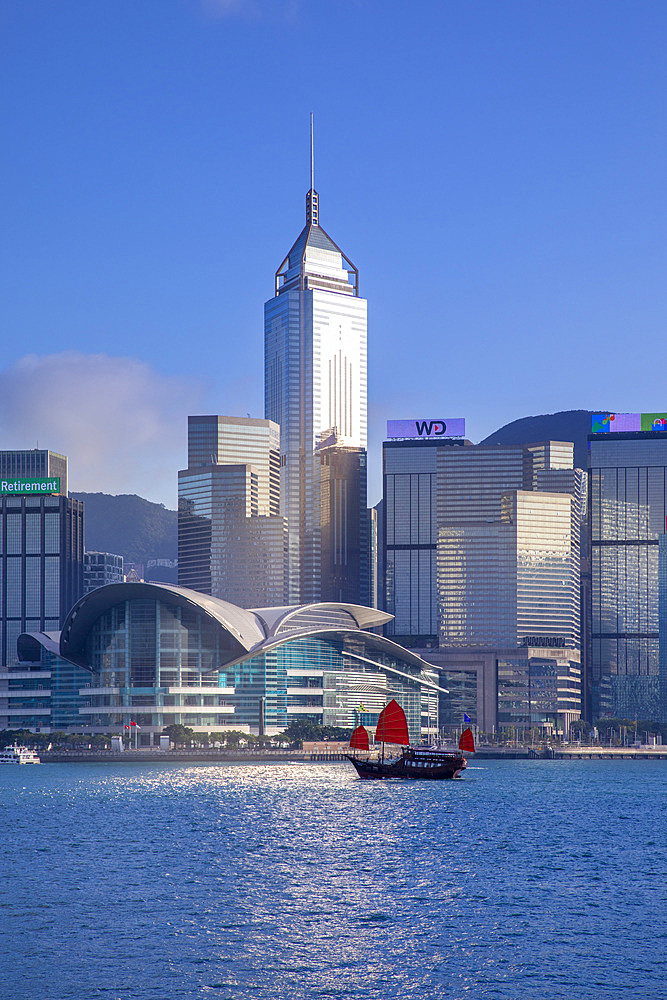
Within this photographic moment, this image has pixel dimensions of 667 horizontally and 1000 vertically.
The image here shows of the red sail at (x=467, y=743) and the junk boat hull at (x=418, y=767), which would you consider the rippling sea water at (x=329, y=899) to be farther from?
the red sail at (x=467, y=743)

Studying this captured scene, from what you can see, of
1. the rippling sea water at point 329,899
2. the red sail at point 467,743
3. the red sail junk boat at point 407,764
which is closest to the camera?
the rippling sea water at point 329,899

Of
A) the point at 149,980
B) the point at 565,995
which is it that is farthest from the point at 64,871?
the point at 565,995

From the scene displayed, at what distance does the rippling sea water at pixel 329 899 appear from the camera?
41.4 metres

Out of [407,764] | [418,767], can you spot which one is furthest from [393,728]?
[418,767]

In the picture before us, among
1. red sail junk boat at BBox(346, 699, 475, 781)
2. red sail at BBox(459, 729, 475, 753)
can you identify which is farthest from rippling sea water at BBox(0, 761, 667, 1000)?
red sail at BBox(459, 729, 475, 753)

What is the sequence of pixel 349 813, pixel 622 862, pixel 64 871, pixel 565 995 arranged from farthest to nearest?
1. pixel 349 813
2. pixel 622 862
3. pixel 64 871
4. pixel 565 995

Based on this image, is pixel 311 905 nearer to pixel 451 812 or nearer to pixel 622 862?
pixel 622 862

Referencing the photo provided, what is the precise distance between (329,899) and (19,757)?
13556 centimetres

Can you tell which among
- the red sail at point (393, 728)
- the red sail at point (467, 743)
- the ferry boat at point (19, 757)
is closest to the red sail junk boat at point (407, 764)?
the red sail at point (393, 728)

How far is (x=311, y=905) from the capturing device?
54.2m

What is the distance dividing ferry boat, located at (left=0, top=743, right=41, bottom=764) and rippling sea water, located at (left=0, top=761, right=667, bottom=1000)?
254ft

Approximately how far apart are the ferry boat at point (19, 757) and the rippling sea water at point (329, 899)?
3044 inches

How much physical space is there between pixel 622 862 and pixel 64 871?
93.7 ft

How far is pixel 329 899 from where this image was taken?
55750 mm
